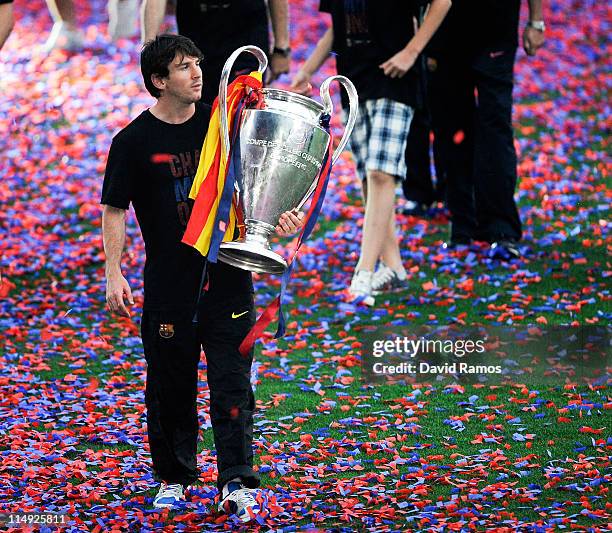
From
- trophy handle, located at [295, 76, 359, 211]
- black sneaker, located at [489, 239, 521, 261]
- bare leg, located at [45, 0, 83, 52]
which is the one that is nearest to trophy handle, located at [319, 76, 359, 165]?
trophy handle, located at [295, 76, 359, 211]

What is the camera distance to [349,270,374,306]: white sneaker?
693 cm

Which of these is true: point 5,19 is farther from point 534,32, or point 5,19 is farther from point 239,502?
point 534,32

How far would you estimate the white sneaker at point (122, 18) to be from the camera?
13.6 meters

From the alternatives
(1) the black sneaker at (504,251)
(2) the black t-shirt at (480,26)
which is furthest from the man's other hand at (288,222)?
(2) the black t-shirt at (480,26)

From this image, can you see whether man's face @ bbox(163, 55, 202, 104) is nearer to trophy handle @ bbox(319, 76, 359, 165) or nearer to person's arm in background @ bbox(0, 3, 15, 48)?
trophy handle @ bbox(319, 76, 359, 165)

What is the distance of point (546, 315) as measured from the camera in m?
6.54

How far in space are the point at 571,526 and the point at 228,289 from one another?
4.81 feet

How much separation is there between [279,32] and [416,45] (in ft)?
2.68

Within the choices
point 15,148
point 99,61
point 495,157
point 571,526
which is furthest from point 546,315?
point 99,61

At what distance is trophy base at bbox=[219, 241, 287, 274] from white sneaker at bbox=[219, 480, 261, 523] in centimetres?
78

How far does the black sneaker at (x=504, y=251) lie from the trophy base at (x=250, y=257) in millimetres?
3409

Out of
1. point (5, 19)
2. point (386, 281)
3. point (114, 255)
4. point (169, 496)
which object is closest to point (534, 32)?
point (386, 281)

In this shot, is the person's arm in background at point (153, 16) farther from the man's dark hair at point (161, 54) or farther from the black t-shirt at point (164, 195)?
the black t-shirt at point (164, 195)

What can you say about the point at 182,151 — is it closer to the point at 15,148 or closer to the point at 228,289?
the point at 228,289
